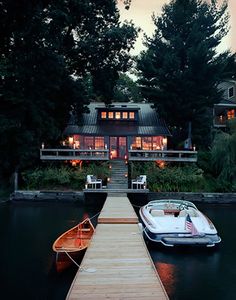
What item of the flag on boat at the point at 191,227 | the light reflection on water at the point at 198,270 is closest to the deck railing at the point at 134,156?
the light reflection on water at the point at 198,270

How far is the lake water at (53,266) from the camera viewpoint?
28.2ft

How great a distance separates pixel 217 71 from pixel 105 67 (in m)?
11.1

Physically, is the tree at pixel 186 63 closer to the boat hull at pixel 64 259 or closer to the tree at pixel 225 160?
the tree at pixel 225 160

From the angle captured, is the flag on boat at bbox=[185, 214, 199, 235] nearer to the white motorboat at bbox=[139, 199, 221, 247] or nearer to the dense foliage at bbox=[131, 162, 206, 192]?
the white motorboat at bbox=[139, 199, 221, 247]

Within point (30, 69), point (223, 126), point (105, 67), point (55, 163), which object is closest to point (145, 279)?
point (30, 69)

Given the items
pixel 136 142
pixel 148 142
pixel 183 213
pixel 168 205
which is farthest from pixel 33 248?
pixel 148 142

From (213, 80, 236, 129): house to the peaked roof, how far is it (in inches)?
349

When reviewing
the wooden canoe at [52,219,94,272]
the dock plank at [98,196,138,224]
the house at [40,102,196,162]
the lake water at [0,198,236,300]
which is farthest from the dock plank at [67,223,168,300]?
the house at [40,102,196,162]

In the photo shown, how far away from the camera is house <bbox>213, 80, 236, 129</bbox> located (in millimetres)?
39531

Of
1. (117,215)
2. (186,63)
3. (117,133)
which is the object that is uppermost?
(186,63)

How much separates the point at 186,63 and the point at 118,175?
14884 millimetres

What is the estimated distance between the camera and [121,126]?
34.2 metres

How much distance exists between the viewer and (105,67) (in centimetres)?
2992

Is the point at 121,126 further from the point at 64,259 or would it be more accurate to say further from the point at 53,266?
the point at 64,259
